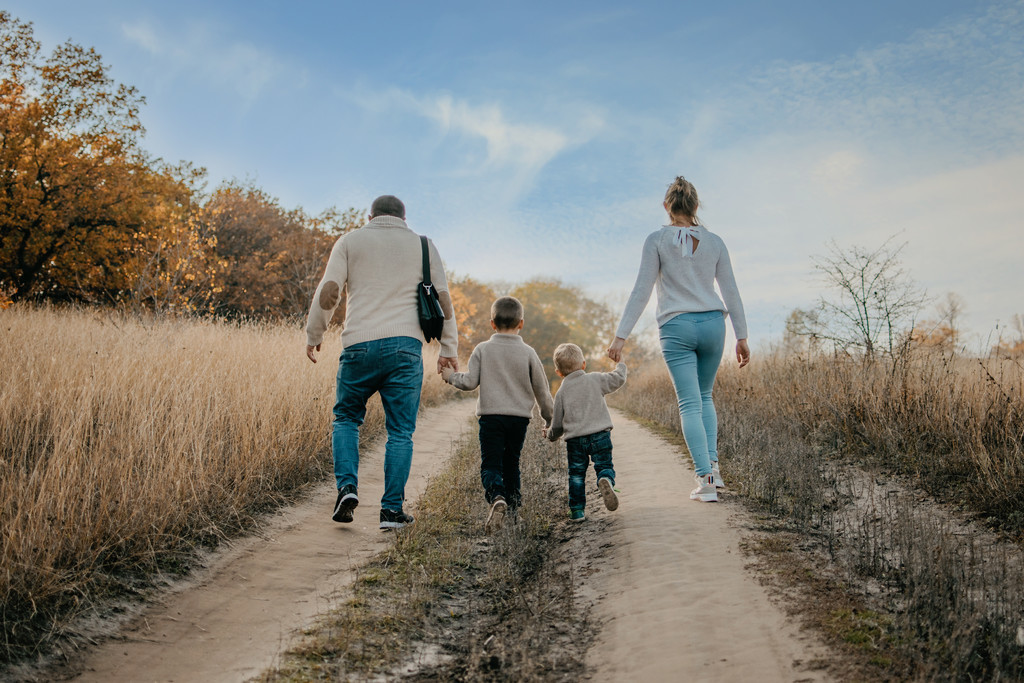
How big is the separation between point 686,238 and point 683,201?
334 mm

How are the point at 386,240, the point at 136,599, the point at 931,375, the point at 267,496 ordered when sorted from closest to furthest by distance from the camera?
the point at 136,599 → the point at 386,240 → the point at 267,496 → the point at 931,375

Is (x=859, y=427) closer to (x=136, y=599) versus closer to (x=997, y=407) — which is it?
(x=997, y=407)

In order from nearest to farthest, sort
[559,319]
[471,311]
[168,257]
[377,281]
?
[377,281]
[168,257]
[471,311]
[559,319]

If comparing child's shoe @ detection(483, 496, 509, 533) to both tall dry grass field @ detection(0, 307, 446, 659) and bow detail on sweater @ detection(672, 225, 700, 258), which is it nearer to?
tall dry grass field @ detection(0, 307, 446, 659)

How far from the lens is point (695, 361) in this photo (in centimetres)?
486

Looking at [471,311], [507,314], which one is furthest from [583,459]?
[471,311]

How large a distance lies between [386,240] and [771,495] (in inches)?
139

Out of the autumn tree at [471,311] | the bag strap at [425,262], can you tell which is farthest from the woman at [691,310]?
the autumn tree at [471,311]

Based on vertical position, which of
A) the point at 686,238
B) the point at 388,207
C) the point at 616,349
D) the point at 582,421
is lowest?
the point at 582,421

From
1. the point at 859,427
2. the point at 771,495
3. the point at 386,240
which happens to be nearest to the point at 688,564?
the point at 771,495

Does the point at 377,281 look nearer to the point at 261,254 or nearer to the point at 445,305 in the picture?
the point at 445,305

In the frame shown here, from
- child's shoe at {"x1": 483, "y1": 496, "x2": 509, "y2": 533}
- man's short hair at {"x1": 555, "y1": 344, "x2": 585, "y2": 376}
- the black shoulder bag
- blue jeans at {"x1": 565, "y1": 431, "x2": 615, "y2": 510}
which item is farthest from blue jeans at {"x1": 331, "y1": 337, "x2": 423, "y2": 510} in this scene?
blue jeans at {"x1": 565, "y1": 431, "x2": 615, "y2": 510}

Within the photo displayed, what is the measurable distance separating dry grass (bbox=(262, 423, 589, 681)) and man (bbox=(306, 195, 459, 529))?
492mm

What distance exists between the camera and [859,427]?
7027 millimetres
